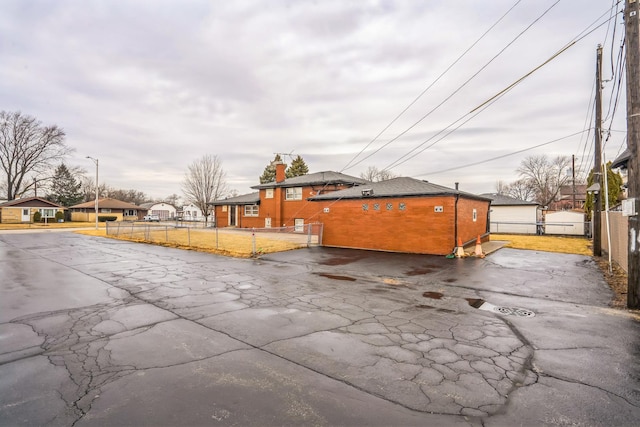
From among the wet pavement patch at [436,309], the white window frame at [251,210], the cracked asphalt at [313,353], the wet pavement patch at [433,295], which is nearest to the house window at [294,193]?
the white window frame at [251,210]

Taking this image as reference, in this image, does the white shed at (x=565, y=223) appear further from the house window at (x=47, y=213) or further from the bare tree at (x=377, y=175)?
the house window at (x=47, y=213)

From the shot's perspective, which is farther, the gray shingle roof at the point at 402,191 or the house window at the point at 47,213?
the house window at the point at 47,213

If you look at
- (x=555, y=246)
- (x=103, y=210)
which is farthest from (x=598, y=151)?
(x=103, y=210)

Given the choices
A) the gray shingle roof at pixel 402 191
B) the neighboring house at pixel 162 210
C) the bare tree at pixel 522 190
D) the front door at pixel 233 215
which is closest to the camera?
the gray shingle roof at pixel 402 191

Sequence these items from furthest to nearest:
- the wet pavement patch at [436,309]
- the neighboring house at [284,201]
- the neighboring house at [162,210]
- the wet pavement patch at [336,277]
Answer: the neighboring house at [162,210], the neighboring house at [284,201], the wet pavement patch at [336,277], the wet pavement patch at [436,309]

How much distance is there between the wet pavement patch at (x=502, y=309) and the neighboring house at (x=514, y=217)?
95.5 ft

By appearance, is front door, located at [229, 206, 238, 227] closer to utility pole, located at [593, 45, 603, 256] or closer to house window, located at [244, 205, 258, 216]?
house window, located at [244, 205, 258, 216]

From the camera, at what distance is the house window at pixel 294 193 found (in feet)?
103

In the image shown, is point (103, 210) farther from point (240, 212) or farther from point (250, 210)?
point (250, 210)

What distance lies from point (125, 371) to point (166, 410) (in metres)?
1.22

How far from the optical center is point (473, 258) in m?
15.1

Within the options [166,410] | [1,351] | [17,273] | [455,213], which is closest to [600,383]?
[166,410]

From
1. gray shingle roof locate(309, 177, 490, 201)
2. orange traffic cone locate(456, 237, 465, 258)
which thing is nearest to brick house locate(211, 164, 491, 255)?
gray shingle roof locate(309, 177, 490, 201)

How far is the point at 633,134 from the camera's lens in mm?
6992
